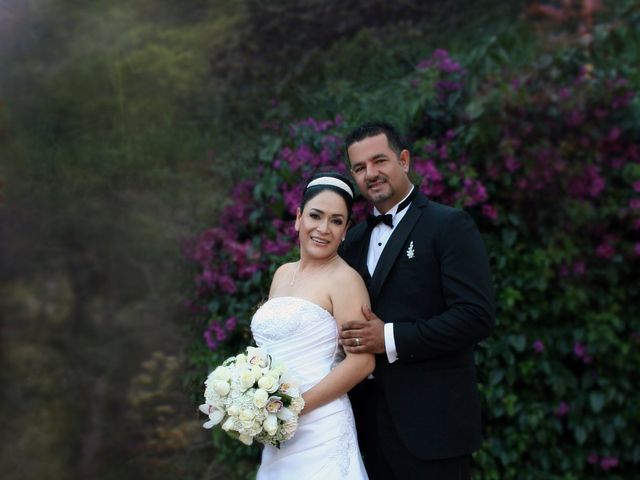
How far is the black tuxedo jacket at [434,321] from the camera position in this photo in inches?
104

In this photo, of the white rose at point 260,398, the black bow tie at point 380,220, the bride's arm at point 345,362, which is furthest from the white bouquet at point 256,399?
the black bow tie at point 380,220

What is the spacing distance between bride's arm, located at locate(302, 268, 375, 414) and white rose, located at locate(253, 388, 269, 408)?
22 cm

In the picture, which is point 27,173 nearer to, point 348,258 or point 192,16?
point 192,16

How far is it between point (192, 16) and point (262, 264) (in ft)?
8.82

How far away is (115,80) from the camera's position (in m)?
5.72

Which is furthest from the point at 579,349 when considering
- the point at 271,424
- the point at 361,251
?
the point at 271,424

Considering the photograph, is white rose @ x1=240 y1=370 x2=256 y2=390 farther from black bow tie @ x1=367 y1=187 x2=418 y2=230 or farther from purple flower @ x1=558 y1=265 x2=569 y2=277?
purple flower @ x1=558 y1=265 x2=569 y2=277

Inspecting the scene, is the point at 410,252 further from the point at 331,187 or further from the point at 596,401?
the point at 596,401

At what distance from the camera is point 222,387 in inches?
101

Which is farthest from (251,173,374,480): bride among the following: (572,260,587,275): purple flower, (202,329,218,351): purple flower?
(572,260,587,275): purple flower

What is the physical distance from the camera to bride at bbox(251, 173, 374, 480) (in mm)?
2701

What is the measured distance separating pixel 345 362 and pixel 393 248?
18.7 inches

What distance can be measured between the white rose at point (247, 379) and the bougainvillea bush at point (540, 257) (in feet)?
6.01

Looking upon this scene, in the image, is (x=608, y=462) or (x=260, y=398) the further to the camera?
(x=608, y=462)
